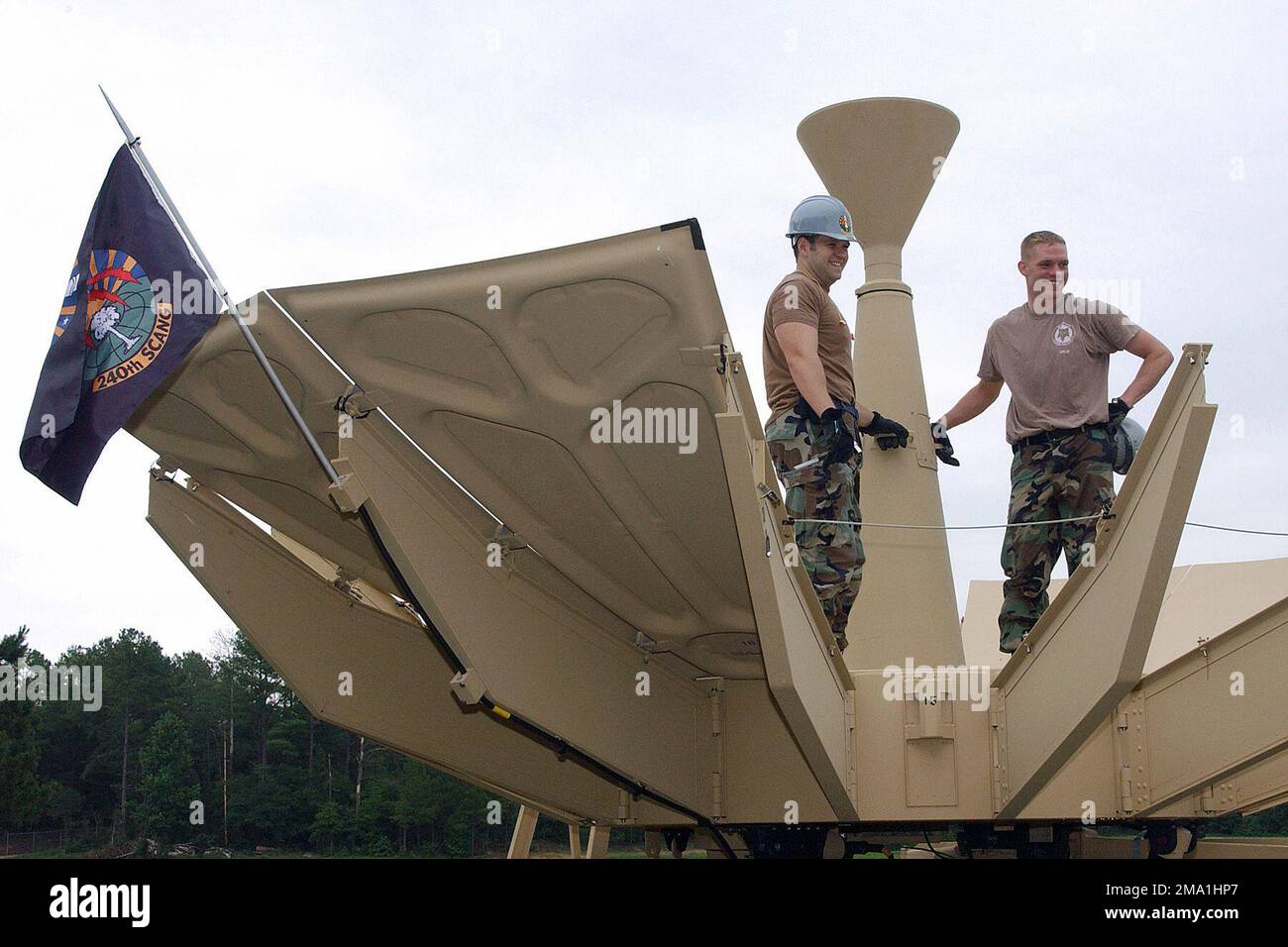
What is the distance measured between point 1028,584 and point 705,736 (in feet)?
7.21

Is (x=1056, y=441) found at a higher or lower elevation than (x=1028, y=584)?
higher

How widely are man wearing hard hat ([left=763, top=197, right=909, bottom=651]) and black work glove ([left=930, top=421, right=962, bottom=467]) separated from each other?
6.85ft

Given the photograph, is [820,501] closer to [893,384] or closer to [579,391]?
[579,391]

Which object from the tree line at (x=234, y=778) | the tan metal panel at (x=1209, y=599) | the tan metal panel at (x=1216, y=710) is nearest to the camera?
the tan metal panel at (x=1216, y=710)

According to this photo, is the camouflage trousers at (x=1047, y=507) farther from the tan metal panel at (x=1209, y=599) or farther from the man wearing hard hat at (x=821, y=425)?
the tan metal panel at (x=1209, y=599)

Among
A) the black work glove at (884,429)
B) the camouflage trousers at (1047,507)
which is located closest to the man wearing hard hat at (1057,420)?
the camouflage trousers at (1047,507)

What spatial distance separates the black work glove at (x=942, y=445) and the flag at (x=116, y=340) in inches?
205

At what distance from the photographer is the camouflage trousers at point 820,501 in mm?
7469

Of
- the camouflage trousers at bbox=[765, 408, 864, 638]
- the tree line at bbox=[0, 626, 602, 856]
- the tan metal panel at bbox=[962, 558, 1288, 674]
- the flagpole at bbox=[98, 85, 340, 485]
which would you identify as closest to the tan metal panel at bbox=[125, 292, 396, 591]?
the flagpole at bbox=[98, 85, 340, 485]
